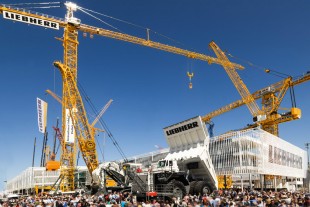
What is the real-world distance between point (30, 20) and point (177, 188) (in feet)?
106

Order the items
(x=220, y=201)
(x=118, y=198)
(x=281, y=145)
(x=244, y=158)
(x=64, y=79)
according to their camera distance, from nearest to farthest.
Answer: (x=220, y=201) → (x=118, y=198) → (x=244, y=158) → (x=64, y=79) → (x=281, y=145)

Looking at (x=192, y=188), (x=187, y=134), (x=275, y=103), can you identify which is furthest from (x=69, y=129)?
(x=275, y=103)

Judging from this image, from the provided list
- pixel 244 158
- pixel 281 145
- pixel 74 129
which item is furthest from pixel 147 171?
pixel 281 145

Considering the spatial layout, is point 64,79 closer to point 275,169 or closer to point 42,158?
point 275,169

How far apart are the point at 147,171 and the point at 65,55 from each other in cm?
2775

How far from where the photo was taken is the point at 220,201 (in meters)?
19.7

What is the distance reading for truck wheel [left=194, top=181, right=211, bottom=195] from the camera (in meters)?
27.3

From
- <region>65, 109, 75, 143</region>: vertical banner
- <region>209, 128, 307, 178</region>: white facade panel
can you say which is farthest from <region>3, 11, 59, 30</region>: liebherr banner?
<region>209, 128, 307, 178</region>: white facade panel

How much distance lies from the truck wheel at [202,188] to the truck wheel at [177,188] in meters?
1.81

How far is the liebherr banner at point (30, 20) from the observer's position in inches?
1708

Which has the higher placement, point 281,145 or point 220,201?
point 281,145

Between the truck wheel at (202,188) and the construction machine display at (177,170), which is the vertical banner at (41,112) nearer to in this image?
the construction machine display at (177,170)

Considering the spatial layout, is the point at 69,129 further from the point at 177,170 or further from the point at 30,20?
the point at 177,170

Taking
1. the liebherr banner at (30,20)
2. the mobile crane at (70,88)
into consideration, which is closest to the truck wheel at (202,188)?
the mobile crane at (70,88)
